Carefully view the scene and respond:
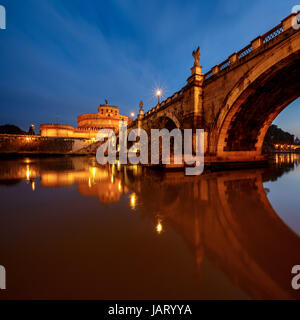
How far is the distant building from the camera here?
157 feet

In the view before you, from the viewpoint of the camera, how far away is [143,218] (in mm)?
2859

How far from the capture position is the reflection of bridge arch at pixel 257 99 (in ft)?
23.4

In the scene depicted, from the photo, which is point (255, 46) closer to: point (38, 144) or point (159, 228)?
point (159, 228)

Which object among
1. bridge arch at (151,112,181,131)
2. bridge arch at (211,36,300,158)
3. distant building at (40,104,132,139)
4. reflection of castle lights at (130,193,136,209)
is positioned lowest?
reflection of castle lights at (130,193,136,209)

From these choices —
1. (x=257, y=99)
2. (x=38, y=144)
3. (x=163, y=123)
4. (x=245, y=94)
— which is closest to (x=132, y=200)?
(x=245, y=94)

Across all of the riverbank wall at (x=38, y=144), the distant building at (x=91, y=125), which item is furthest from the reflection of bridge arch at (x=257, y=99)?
the distant building at (x=91, y=125)

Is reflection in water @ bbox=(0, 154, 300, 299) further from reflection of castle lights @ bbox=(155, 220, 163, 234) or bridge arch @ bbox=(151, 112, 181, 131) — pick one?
bridge arch @ bbox=(151, 112, 181, 131)

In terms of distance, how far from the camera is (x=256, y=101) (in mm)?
9516

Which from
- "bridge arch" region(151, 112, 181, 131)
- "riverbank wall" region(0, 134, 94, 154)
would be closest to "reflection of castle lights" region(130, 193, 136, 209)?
"bridge arch" region(151, 112, 181, 131)

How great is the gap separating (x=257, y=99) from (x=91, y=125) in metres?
59.2

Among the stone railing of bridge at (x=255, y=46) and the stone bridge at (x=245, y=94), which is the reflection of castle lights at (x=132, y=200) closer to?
the stone bridge at (x=245, y=94)

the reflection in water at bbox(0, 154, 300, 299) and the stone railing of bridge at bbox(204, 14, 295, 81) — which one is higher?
the stone railing of bridge at bbox(204, 14, 295, 81)
